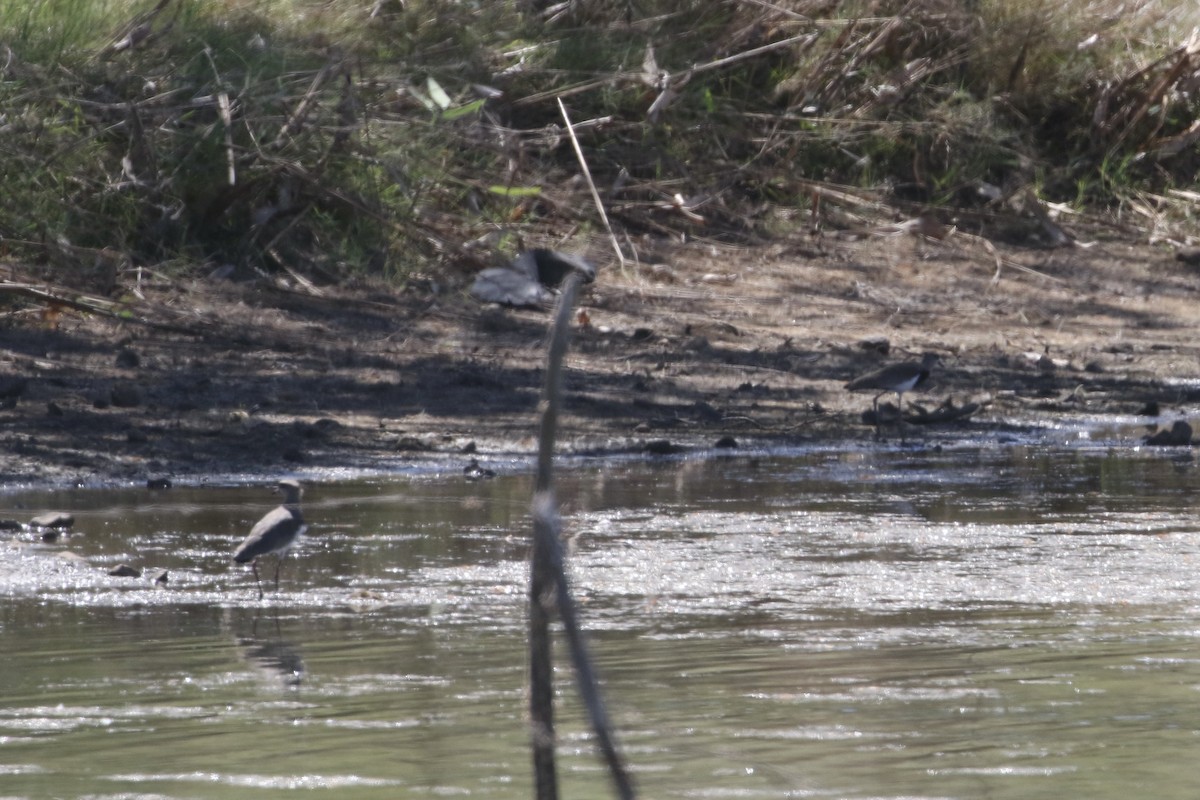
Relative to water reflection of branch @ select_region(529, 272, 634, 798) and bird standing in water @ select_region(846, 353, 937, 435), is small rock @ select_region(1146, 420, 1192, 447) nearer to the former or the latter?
bird standing in water @ select_region(846, 353, 937, 435)

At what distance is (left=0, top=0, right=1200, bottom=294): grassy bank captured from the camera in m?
8.94

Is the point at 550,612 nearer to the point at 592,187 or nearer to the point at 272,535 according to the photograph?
the point at 272,535

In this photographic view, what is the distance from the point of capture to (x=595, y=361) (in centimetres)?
862

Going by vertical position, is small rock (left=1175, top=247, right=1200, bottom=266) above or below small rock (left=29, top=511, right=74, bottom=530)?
above

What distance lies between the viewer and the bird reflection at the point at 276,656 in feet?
12.4

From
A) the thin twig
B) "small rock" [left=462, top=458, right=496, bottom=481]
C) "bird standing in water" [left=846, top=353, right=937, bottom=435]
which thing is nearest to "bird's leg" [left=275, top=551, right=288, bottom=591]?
"small rock" [left=462, top=458, right=496, bottom=481]

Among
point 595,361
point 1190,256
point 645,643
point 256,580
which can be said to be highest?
point 1190,256

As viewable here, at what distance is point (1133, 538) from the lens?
5395 millimetres

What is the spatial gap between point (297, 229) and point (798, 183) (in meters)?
3.46

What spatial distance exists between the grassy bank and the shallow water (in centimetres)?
301

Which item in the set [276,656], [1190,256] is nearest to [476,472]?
[276,656]

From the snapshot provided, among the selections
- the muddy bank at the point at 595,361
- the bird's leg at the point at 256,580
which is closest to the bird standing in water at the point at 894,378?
the muddy bank at the point at 595,361

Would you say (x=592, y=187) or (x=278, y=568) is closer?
(x=278, y=568)

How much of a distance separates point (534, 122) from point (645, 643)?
7581mm
